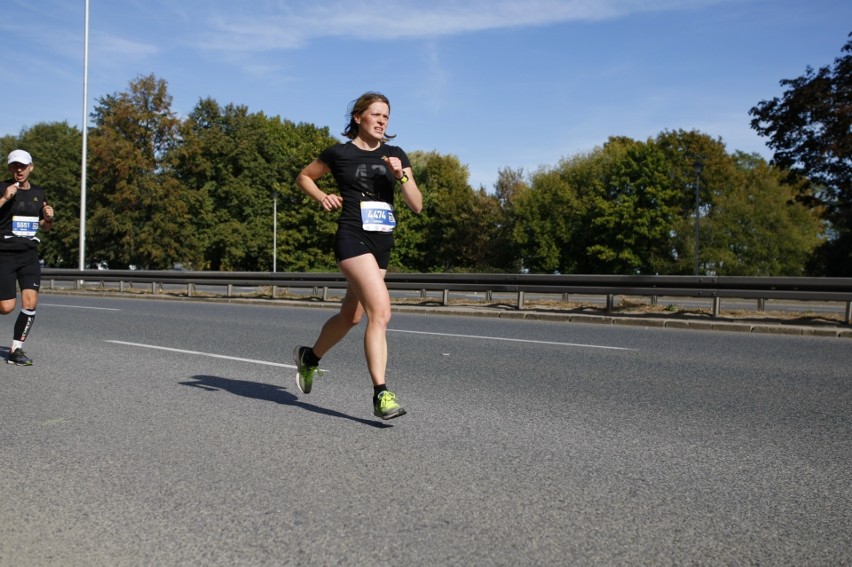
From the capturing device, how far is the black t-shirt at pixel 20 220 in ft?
24.2

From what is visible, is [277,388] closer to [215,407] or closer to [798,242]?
[215,407]

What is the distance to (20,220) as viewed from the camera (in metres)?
7.44

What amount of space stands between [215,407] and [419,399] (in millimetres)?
1467

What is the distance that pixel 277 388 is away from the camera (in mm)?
6211

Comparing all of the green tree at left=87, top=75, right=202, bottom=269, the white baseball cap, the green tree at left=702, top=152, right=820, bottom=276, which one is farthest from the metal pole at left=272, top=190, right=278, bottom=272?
the white baseball cap

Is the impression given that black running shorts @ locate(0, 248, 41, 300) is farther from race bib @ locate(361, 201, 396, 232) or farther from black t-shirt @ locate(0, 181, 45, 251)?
race bib @ locate(361, 201, 396, 232)

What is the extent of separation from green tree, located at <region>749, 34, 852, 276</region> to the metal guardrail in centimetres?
1163

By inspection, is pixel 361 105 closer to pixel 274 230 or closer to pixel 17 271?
pixel 17 271

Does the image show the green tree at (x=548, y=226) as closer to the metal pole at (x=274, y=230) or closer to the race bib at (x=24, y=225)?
the metal pole at (x=274, y=230)

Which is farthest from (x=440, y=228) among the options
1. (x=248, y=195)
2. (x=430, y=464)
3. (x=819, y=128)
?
(x=430, y=464)

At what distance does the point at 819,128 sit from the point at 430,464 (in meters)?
24.6

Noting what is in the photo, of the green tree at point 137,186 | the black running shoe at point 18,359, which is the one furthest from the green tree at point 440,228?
the black running shoe at point 18,359

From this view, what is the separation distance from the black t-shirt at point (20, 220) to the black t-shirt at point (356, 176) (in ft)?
13.5

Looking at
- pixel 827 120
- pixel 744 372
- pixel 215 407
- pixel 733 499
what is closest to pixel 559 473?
pixel 733 499
